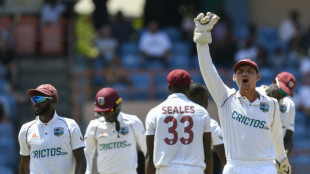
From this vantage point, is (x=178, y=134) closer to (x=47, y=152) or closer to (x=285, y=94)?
(x=47, y=152)

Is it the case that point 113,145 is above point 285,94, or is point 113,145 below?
below

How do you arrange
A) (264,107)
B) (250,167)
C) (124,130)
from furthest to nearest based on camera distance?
(124,130), (264,107), (250,167)

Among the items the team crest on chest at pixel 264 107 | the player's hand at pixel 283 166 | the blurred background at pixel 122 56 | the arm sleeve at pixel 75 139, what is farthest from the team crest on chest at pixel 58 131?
the blurred background at pixel 122 56

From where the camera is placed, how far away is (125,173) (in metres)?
9.62

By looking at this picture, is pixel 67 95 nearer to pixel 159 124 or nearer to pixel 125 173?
pixel 125 173

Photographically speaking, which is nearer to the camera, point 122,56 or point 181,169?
point 181,169

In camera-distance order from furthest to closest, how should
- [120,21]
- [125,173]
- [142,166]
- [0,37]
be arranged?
[120,21], [0,37], [142,166], [125,173]

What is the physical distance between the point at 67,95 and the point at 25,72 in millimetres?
1266

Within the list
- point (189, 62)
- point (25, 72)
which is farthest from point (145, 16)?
point (25, 72)

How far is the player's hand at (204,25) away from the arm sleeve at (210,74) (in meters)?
0.10

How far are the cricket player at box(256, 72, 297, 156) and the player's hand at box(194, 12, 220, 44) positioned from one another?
205 centimetres

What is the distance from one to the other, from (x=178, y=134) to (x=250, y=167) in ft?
3.24

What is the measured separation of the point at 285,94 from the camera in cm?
977

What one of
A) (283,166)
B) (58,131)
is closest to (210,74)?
(283,166)
